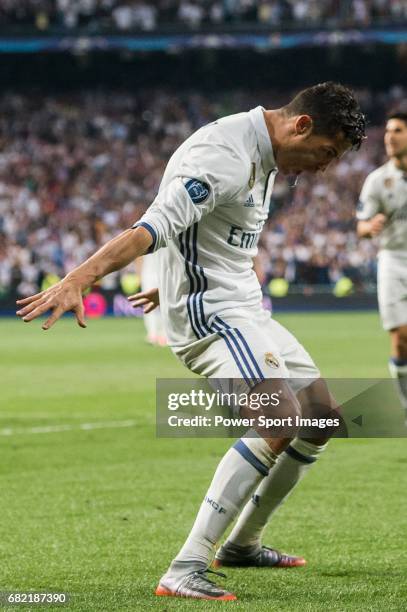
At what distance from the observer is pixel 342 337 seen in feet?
72.3

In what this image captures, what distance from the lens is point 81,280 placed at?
4.40 meters

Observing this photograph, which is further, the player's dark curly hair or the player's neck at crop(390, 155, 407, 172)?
the player's neck at crop(390, 155, 407, 172)

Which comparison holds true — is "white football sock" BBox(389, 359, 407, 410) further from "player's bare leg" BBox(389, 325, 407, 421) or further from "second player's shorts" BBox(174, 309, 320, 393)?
"second player's shorts" BBox(174, 309, 320, 393)

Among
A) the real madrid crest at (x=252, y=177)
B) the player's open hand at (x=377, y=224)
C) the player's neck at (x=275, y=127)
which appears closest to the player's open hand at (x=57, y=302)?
the real madrid crest at (x=252, y=177)

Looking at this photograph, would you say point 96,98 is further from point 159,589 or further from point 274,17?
point 159,589

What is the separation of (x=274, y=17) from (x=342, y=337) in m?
19.4

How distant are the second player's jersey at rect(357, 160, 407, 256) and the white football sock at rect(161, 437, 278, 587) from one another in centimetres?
555

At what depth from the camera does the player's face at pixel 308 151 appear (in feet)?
16.5

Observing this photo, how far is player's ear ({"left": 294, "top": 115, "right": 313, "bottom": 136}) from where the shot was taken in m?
5.01

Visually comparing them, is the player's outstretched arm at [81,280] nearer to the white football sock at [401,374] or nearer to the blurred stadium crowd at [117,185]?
the white football sock at [401,374]

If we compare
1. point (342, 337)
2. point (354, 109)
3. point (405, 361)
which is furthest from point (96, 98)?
point (354, 109)

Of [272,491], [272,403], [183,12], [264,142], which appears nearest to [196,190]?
[264,142]

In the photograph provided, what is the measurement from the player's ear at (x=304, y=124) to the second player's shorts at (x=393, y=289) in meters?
5.43

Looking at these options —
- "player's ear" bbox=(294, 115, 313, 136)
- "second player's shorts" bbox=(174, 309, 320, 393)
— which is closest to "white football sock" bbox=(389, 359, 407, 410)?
"second player's shorts" bbox=(174, 309, 320, 393)
